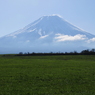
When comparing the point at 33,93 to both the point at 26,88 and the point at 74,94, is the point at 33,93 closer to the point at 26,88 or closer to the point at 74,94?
the point at 26,88

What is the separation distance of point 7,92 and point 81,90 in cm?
450

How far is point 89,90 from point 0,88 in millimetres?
5616

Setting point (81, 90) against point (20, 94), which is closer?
point (20, 94)

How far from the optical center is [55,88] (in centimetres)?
1080

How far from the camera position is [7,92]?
9.81m

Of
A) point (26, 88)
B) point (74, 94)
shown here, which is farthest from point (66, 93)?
point (26, 88)

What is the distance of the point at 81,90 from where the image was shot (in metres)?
10.4

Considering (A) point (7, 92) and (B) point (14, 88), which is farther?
(B) point (14, 88)

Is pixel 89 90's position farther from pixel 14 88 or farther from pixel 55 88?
pixel 14 88

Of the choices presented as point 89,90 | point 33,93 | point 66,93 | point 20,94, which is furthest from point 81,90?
point 20,94

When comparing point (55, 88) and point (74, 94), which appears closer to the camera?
point (74, 94)

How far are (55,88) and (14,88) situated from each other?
2626mm

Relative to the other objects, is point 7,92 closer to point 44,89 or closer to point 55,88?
point 44,89

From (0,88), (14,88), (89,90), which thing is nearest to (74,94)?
(89,90)
